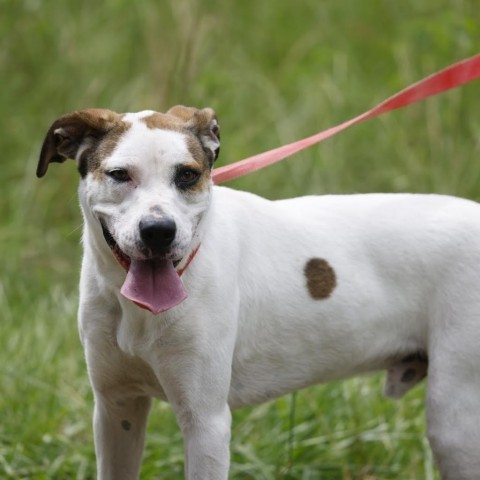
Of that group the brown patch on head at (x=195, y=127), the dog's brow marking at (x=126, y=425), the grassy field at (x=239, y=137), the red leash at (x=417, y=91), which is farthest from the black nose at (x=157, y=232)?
the grassy field at (x=239, y=137)

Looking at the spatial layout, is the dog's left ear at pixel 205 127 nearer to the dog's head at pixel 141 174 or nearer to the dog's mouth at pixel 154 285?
the dog's head at pixel 141 174

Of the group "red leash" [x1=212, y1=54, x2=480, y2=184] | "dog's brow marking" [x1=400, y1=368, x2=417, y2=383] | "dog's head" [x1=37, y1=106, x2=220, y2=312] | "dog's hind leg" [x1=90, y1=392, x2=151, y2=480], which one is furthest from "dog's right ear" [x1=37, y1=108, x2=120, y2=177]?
"dog's brow marking" [x1=400, y1=368, x2=417, y2=383]

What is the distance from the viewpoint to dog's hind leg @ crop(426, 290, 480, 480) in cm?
375

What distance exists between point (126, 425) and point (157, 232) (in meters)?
1.02

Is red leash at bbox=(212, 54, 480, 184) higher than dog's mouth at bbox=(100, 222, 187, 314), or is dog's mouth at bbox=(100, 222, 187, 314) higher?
red leash at bbox=(212, 54, 480, 184)

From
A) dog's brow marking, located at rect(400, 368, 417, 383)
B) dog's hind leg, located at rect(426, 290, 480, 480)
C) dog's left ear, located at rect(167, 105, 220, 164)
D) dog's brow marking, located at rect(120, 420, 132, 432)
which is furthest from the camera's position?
dog's brow marking, located at rect(400, 368, 417, 383)

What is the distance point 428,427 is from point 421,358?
27cm

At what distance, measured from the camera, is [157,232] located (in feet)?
10.2

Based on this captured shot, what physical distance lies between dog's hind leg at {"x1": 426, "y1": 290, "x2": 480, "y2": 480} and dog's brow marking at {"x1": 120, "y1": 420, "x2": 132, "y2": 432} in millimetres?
1062

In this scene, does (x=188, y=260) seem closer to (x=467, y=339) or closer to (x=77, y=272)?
(x=467, y=339)

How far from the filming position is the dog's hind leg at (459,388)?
3752 millimetres

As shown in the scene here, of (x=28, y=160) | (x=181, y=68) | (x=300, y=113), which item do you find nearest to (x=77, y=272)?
(x=28, y=160)

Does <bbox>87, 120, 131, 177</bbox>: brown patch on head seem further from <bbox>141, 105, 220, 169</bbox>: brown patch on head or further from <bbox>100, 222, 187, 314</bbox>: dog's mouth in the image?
<bbox>100, 222, 187, 314</bbox>: dog's mouth

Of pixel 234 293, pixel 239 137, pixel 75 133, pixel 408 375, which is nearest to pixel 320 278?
pixel 234 293
